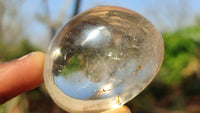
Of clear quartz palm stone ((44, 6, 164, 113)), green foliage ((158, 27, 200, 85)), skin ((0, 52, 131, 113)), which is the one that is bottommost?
green foliage ((158, 27, 200, 85))

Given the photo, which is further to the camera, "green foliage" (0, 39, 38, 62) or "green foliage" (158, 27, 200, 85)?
"green foliage" (158, 27, 200, 85)

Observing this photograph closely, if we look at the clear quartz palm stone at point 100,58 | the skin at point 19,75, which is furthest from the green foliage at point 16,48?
the clear quartz palm stone at point 100,58

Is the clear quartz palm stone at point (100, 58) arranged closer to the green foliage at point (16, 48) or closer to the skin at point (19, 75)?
the skin at point (19, 75)

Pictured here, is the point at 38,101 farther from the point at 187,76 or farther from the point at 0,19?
the point at 187,76

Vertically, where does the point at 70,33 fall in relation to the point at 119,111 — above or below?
above

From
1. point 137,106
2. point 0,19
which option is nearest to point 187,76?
point 137,106

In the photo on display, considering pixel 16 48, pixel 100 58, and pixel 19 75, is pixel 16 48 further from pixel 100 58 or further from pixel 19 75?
A: pixel 100 58

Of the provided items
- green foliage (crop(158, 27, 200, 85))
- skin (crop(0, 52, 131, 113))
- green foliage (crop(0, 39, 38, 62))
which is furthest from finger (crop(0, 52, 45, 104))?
green foliage (crop(158, 27, 200, 85))

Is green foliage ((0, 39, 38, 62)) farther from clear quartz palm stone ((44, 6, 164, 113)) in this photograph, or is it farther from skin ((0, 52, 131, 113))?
clear quartz palm stone ((44, 6, 164, 113))
